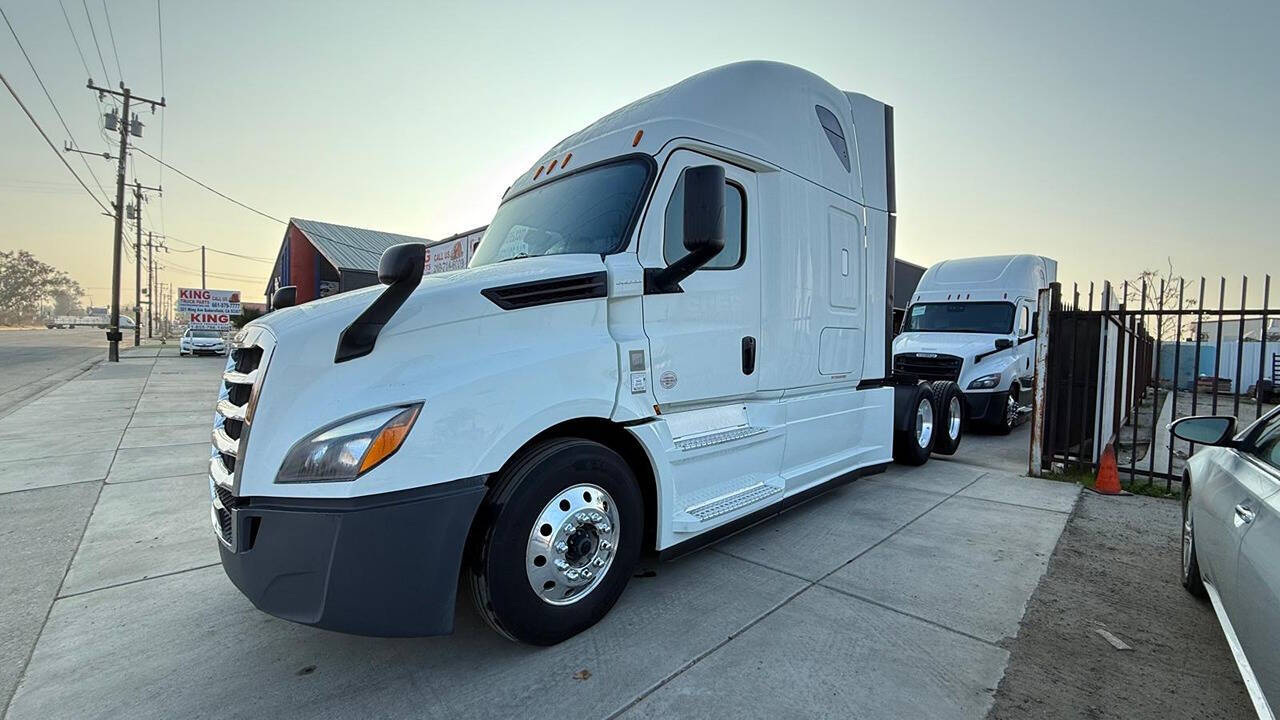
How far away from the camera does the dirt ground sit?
249 cm

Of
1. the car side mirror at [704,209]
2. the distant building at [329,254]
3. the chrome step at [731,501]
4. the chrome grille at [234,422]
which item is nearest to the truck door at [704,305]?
the car side mirror at [704,209]

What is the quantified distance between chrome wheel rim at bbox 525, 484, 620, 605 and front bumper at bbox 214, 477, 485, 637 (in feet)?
1.29

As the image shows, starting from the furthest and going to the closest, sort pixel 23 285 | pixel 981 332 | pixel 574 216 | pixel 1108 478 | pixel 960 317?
pixel 23 285
pixel 960 317
pixel 981 332
pixel 1108 478
pixel 574 216

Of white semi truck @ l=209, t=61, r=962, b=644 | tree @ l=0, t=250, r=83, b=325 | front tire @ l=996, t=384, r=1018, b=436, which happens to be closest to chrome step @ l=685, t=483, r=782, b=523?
white semi truck @ l=209, t=61, r=962, b=644

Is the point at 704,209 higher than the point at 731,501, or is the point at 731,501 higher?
the point at 704,209

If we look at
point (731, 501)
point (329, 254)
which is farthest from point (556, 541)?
point (329, 254)

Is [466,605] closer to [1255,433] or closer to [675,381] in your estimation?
[675,381]

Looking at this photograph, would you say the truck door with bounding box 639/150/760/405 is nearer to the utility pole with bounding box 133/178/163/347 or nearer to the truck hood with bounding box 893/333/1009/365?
the truck hood with bounding box 893/333/1009/365

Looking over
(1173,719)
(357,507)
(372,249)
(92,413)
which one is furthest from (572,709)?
(372,249)

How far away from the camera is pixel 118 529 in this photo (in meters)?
4.79

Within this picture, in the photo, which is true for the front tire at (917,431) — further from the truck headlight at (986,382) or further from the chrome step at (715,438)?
the chrome step at (715,438)

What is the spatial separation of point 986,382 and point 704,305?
7531 mm

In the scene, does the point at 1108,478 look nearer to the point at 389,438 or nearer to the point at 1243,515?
the point at 1243,515

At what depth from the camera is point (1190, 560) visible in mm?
3412
